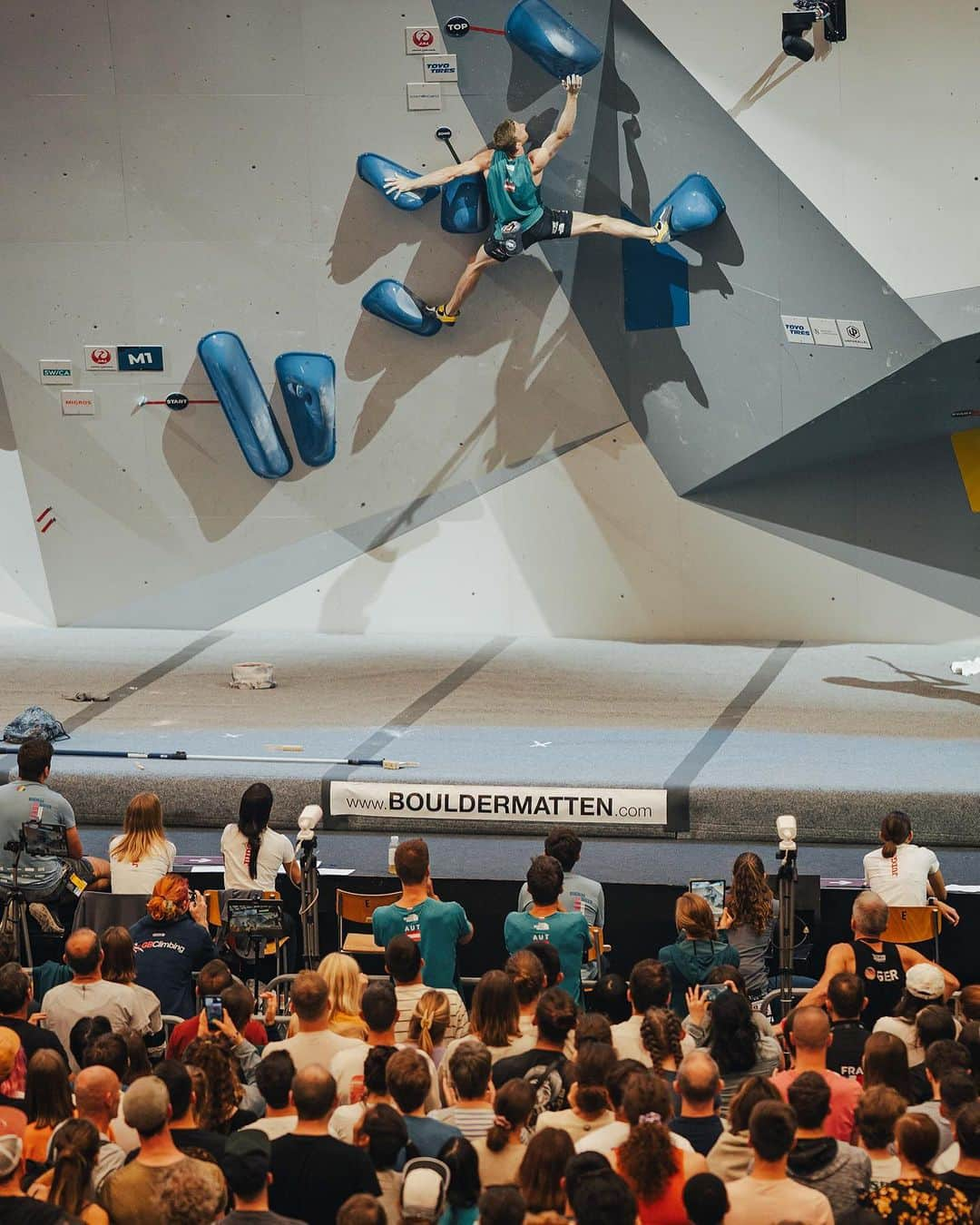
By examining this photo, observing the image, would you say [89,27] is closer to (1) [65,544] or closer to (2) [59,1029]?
(1) [65,544]

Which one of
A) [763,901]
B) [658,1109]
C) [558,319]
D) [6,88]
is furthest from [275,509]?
[658,1109]

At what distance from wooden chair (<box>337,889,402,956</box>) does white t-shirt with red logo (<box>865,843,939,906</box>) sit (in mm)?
1772

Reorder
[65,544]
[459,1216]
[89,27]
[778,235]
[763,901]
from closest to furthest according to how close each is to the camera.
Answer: [459,1216]
[763,901]
[778,235]
[89,27]
[65,544]

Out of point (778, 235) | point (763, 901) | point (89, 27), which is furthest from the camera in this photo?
point (89, 27)

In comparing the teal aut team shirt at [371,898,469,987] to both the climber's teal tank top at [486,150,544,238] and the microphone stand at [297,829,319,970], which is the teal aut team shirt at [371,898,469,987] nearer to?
the microphone stand at [297,829,319,970]

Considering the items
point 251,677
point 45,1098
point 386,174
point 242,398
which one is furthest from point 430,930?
point 386,174

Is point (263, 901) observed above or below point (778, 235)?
below

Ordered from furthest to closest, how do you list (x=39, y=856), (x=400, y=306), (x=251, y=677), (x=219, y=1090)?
(x=400, y=306)
(x=251, y=677)
(x=39, y=856)
(x=219, y=1090)

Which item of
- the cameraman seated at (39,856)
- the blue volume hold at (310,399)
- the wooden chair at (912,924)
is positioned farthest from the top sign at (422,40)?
the wooden chair at (912,924)

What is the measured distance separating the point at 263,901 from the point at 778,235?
5149mm

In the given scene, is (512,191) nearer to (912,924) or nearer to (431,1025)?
(912,924)

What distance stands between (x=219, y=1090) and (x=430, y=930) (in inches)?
57.8

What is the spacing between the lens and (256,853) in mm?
6375

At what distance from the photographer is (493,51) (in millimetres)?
9758
